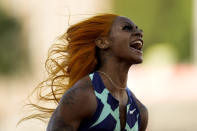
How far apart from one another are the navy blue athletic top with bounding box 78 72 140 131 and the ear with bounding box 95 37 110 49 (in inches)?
8.8

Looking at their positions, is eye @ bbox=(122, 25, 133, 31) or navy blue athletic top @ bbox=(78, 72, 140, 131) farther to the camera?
eye @ bbox=(122, 25, 133, 31)

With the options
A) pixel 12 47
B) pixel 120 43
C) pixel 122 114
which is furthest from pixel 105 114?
pixel 12 47

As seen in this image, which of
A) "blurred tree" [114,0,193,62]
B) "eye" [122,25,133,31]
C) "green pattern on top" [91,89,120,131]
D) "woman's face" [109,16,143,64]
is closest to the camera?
"green pattern on top" [91,89,120,131]

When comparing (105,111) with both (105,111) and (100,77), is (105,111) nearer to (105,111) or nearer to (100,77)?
(105,111)

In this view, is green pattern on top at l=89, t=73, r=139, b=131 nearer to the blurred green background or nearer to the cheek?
the cheek

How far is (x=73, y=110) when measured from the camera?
507 cm

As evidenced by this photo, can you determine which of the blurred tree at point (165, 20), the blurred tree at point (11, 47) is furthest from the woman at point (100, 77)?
the blurred tree at point (165, 20)

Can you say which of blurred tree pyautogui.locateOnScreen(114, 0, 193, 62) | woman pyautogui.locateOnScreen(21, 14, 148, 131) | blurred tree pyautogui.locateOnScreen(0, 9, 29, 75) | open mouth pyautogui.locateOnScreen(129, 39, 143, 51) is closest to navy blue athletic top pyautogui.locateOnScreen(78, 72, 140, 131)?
woman pyautogui.locateOnScreen(21, 14, 148, 131)

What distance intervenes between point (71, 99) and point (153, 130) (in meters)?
10.8

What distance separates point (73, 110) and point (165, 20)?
1001 inches

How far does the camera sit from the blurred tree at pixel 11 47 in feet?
70.8

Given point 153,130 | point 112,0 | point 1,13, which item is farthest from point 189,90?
point 153,130

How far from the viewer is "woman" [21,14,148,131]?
201 inches

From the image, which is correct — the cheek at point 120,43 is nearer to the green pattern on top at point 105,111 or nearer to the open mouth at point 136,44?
the open mouth at point 136,44
